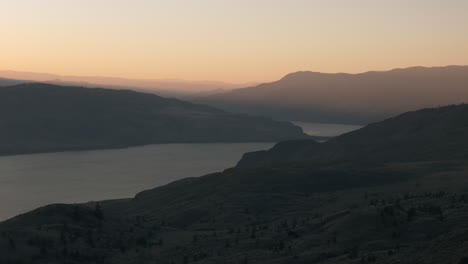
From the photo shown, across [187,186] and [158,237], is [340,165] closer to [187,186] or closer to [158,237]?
[187,186]

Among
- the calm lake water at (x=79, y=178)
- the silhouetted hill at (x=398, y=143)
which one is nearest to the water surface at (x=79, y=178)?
the calm lake water at (x=79, y=178)

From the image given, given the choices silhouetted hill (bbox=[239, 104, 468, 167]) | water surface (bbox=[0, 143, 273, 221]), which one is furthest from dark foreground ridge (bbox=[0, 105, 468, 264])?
water surface (bbox=[0, 143, 273, 221])

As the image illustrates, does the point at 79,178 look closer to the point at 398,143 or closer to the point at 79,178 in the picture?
the point at 79,178

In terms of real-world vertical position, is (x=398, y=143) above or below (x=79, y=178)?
above

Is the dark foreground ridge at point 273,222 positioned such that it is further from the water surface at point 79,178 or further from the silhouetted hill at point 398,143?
the water surface at point 79,178

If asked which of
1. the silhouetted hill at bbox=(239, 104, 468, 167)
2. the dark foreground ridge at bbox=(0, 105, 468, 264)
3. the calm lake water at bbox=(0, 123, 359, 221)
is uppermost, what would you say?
the silhouetted hill at bbox=(239, 104, 468, 167)

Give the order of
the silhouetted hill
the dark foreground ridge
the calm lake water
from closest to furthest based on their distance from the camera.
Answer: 1. the dark foreground ridge
2. the silhouetted hill
3. the calm lake water

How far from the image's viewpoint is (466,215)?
1439 inches

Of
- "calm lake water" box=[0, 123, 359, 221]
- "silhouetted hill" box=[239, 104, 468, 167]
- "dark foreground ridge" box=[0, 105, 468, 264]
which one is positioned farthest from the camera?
"calm lake water" box=[0, 123, 359, 221]

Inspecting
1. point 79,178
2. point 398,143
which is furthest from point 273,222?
point 79,178

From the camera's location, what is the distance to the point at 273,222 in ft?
181

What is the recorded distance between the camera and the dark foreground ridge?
3412 centimetres

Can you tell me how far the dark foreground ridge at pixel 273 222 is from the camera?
34.1 m

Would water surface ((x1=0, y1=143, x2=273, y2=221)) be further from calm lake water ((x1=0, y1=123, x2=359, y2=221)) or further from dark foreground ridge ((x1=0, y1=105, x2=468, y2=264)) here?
dark foreground ridge ((x1=0, y1=105, x2=468, y2=264))
